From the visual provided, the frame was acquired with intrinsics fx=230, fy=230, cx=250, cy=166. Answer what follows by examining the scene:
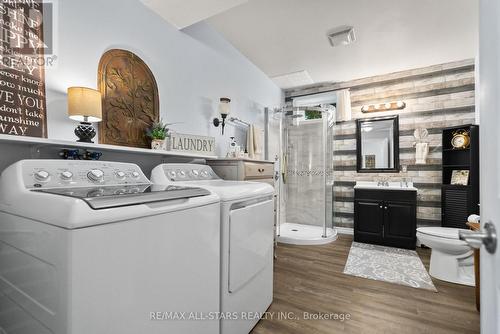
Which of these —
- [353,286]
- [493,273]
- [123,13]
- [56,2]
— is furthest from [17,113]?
[353,286]

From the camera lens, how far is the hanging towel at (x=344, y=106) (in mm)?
3736

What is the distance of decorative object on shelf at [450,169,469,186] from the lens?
289 cm

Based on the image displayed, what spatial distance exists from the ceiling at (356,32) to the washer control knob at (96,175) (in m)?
1.96

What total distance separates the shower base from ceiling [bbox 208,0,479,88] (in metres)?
2.51

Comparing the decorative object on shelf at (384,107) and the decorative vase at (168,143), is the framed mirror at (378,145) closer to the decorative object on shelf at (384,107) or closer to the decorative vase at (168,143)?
the decorative object on shelf at (384,107)

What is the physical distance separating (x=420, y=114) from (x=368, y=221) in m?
1.76

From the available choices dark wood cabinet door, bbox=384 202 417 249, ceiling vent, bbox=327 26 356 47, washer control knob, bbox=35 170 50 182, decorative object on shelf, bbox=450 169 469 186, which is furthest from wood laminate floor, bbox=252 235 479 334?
ceiling vent, bbox=327 26 356 47

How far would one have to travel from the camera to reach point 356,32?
253 cm

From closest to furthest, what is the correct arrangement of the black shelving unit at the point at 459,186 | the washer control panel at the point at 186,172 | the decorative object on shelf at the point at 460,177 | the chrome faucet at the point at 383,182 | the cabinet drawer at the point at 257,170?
1. the washer control panel at the point at 186,172
2. the cabinet drawer at the point at 257,170
3. the black shelving unit at the point at 459,186
4. the decorative object on shelf at the point at 460,177
5. the chrome faucet at the point at 383,182

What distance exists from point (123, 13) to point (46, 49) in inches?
24.9

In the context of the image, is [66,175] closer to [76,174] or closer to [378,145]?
[76,174]

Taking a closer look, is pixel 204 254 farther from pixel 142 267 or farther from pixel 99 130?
pixel 99 130

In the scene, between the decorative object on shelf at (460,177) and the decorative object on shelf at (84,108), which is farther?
the decorative object on shelf at (460,177)

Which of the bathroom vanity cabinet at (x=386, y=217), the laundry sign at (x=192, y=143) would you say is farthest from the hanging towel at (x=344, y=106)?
the laundry sign at (x=192, y=143)
